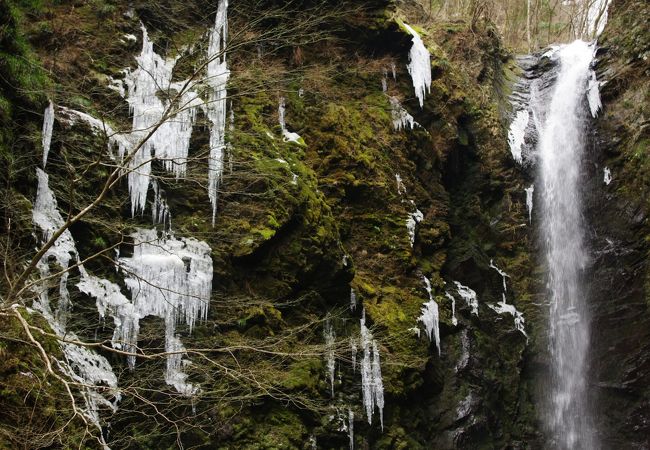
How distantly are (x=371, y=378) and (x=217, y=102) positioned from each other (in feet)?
15.3

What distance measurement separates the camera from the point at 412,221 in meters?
10.5

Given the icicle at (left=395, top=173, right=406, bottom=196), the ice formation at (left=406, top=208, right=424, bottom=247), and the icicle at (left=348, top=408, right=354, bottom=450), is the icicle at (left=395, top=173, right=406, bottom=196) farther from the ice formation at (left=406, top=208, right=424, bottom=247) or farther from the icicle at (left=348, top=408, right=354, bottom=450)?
the icicle at (left=348, top=408, right=354, bottom=450)

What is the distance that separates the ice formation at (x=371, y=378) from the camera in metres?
8.47

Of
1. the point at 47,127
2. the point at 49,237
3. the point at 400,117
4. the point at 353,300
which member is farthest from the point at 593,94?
the point at 49,237

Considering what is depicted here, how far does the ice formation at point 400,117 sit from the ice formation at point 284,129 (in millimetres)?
2339

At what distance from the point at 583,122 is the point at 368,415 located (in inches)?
337

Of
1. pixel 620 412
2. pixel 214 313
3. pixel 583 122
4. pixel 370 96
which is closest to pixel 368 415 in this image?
pixel 214 313

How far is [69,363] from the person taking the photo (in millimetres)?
6188

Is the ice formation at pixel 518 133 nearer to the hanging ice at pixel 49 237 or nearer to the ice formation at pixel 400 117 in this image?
the ice formation at pixel 400 117

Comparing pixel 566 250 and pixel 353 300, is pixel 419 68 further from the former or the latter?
pixel 353 300

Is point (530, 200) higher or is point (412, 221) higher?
point (530, 200)

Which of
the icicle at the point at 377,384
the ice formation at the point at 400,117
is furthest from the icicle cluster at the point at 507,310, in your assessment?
the icicle at the point at 377,384

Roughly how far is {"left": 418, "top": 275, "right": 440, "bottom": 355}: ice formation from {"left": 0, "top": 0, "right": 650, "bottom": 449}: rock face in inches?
1.2

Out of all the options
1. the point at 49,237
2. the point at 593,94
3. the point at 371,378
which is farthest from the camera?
the point at 593,94
